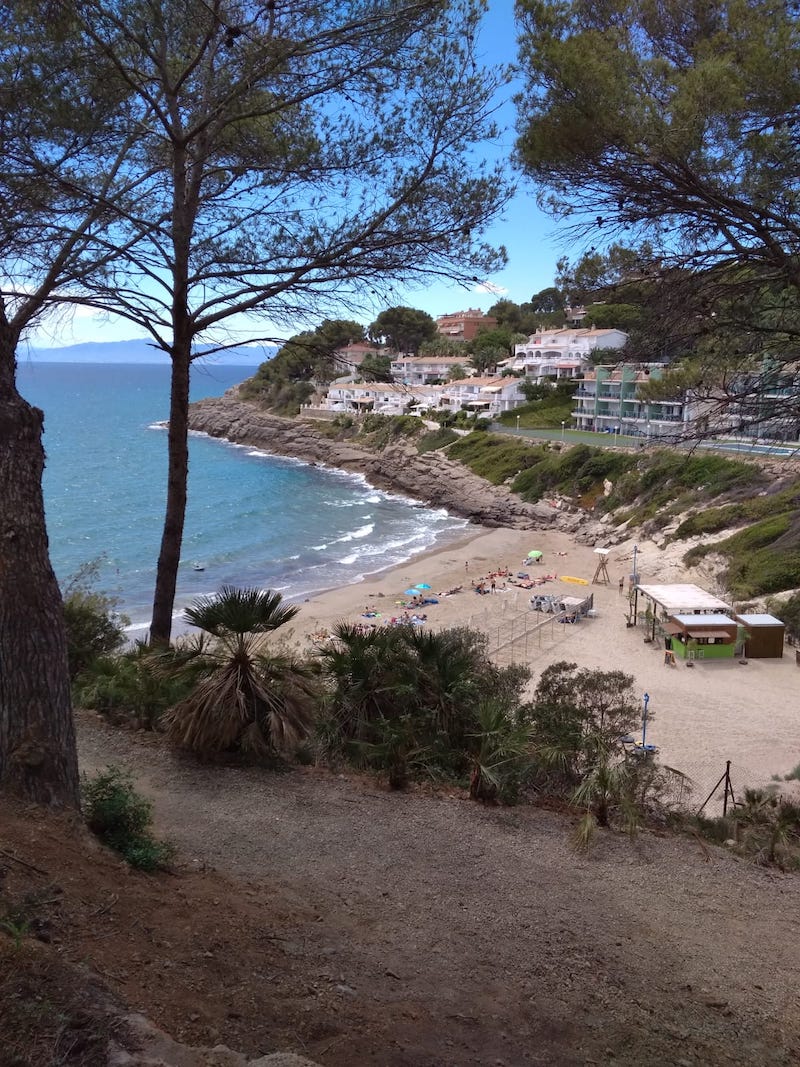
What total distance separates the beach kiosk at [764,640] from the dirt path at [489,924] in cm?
1379

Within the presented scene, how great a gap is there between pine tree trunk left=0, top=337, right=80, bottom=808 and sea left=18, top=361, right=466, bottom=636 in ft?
13.9

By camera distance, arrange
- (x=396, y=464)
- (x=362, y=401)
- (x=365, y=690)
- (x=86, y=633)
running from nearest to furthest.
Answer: (x=365, y=690)
(x=86, y=633)
(x=396, y=464)
(x=362, y=401)

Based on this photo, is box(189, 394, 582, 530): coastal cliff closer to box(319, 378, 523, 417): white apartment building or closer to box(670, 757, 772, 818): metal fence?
box(319, 378, 523, 417): white apartment building

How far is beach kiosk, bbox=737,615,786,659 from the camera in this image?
62.2 ft

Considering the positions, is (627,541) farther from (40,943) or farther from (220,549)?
(40,943)

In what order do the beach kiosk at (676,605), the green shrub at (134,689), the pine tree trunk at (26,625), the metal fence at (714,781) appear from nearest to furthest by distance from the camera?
the pine tree trunk at (26,625) → the green shrub at (134,689) → the metal fence at (714,781) → the beach kiosk at (676,605)

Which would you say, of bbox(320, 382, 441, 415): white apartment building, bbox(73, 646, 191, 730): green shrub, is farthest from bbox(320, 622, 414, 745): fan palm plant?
bbox(320, 382, 441, 415): white apartment building

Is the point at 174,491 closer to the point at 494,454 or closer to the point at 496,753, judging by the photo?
the point at 496,753

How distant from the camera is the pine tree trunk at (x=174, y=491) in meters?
8.18

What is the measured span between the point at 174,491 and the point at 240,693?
2707 millimetres

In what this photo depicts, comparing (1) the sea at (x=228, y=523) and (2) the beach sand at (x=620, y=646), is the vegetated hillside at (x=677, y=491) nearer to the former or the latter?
(2) the beach sand at (x=620, y=646)

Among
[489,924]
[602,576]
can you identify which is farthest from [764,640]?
[489,924]

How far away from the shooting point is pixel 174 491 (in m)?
8.41

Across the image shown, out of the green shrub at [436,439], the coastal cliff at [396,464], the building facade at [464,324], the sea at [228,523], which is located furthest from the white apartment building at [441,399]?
the building facade at [464,324]
